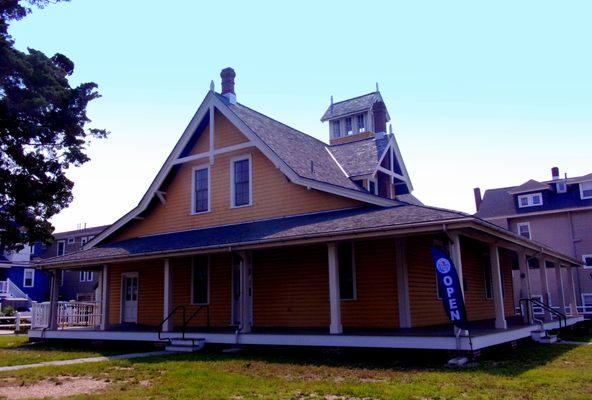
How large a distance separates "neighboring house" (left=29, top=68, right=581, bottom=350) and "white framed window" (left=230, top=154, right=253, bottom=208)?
4 cm

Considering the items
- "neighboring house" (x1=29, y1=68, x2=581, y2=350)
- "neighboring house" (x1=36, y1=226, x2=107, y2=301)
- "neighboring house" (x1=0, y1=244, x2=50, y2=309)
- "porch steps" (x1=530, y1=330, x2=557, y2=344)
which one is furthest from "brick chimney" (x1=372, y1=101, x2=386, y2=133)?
"neighboring house" (x1=0, y1=244, x2=50, y2=309)

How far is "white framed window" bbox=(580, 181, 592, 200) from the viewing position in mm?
38625

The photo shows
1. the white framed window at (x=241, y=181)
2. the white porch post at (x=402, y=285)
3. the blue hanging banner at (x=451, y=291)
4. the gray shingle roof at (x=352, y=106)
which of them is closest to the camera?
the blue hanging banner at (x=451, y=291)

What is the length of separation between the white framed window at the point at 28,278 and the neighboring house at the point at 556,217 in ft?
137

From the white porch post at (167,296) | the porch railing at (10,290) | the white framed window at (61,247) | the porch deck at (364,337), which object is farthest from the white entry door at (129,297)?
the white framed window at (61,247)

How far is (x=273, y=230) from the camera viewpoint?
623 inches

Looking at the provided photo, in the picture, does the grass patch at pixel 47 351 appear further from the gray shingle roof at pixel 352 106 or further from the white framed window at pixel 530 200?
the white framed window at pixel 530 200

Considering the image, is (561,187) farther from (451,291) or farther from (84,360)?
(84,360)

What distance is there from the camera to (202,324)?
1892 centimetres

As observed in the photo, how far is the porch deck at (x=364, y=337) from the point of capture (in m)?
11.7

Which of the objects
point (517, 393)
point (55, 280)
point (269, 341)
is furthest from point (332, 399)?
point (55, 280)

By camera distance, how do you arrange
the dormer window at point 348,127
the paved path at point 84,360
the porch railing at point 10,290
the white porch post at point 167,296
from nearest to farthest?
the paved path at point 84,360 < the white porch post at point 167,296 < the dormer window at point 348,127 < the porch railing at point 10,290

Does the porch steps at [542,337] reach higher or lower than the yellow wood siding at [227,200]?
lower

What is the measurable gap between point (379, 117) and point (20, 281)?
4211cm
